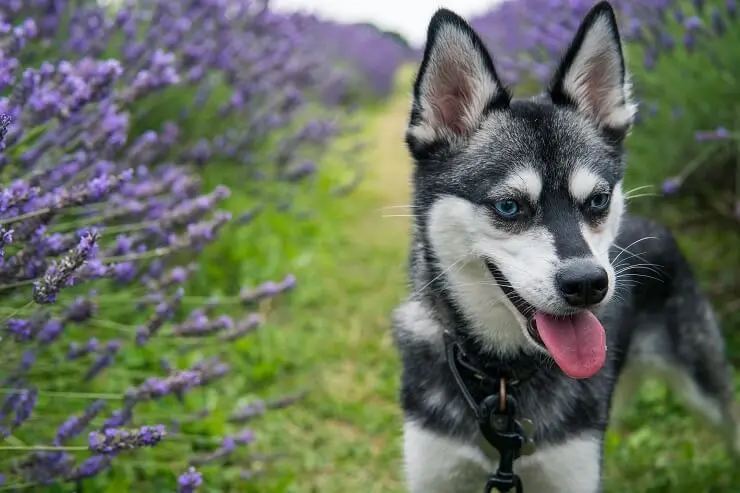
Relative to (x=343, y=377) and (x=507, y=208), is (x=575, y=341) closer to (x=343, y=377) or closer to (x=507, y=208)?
(x=507, y=208)

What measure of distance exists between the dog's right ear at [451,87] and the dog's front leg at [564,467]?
926mm

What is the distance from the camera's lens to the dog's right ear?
6.99 ft

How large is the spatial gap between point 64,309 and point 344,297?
2.66 metres

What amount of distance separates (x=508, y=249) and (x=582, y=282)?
0.21m

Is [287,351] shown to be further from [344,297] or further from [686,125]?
[686,125]

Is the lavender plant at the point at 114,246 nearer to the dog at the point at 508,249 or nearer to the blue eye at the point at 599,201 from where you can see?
the dog at the point at 508,249

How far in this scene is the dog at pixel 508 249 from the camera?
198 centimetres

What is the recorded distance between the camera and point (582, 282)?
183 cm

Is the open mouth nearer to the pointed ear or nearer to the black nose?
the black nose

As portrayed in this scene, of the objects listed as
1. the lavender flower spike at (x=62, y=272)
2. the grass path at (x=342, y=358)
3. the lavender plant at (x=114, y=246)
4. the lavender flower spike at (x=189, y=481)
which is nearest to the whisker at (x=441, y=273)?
the grass path at (x=342, y=358)

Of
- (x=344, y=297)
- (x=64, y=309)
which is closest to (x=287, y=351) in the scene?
(x=344, y=297)

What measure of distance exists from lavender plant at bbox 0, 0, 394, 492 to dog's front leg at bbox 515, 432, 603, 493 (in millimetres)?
920

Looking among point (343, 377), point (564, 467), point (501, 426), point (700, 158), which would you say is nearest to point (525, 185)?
point (501, 426)

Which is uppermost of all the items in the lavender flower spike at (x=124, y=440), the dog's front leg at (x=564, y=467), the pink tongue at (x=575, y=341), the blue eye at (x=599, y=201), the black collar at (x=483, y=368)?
the blue eye at (x=599, y=201)
